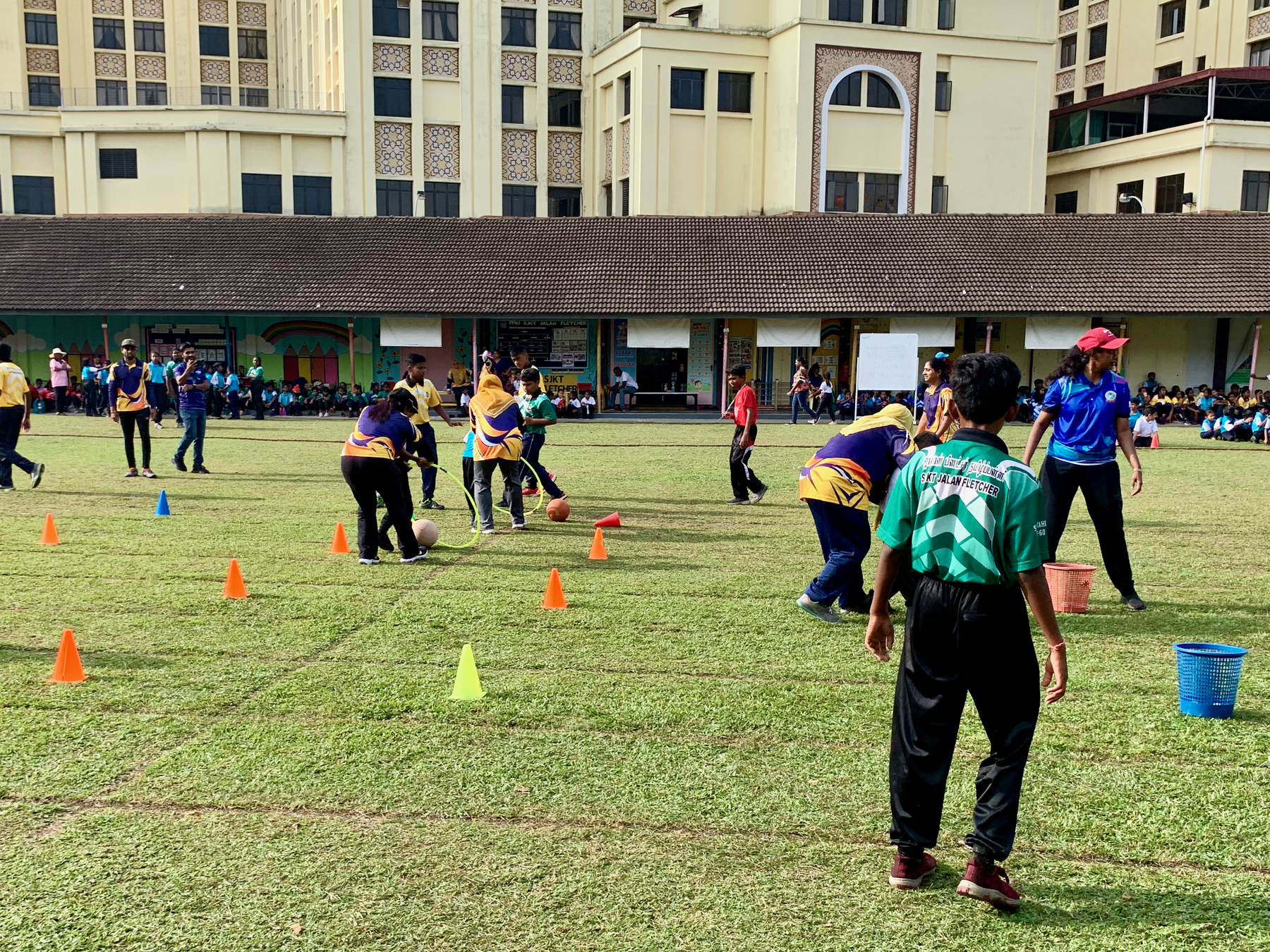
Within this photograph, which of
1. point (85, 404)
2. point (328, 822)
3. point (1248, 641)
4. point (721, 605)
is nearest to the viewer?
point (328, 822)

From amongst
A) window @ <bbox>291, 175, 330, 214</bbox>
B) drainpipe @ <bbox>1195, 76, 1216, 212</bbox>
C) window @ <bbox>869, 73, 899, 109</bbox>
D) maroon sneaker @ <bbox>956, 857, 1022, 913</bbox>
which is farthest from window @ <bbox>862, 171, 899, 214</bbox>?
maroon sneaker @ <bbox>956, 857, 1022, 913</bbox>

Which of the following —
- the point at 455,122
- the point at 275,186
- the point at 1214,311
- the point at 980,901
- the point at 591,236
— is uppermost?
the point at 455,122

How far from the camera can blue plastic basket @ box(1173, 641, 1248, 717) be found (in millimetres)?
5992

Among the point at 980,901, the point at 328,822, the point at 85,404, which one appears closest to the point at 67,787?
the point at 328,822

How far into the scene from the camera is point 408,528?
33.9 feet

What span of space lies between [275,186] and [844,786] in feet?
160

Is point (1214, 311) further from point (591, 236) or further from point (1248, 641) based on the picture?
point (1248, 641)

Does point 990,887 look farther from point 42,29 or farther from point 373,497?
point 42,29

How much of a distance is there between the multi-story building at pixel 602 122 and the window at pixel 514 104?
71mm

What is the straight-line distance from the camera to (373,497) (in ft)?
33.2

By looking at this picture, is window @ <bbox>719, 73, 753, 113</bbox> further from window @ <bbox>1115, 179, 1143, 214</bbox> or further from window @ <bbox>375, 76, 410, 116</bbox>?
window @ <bbox>1115, 179, 1143, 214</bbox>

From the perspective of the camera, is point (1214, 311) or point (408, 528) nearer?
point (408, 528)

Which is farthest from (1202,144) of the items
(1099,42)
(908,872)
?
(908,872)

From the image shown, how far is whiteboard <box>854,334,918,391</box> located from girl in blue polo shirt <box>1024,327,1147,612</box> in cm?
2347
